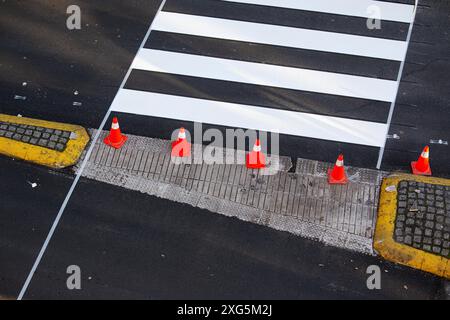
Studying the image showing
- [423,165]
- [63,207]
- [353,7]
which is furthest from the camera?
[353,7]

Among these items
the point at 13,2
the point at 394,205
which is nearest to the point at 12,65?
the point at 13,2

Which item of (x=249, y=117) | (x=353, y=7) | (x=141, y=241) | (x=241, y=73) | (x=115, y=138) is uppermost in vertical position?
(x=353, y=7)

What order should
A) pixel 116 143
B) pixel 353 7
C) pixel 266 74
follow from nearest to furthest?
pixel 116 143
pixel 266 74
pixel 353 7

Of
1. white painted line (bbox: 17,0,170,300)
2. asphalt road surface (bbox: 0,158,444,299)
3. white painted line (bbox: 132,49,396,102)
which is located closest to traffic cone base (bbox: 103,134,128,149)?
white painted line (bbox: 17,0,170,300)

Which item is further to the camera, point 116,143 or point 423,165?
point 116,143

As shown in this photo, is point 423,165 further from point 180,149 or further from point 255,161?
point 180,149

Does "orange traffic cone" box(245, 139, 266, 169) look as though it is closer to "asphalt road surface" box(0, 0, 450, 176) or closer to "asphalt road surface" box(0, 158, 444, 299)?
"asphalt road surface" box(0, 0, 450, 176)

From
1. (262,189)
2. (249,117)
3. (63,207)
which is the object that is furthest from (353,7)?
(63,207)

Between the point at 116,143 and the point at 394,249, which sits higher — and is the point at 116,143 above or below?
above
